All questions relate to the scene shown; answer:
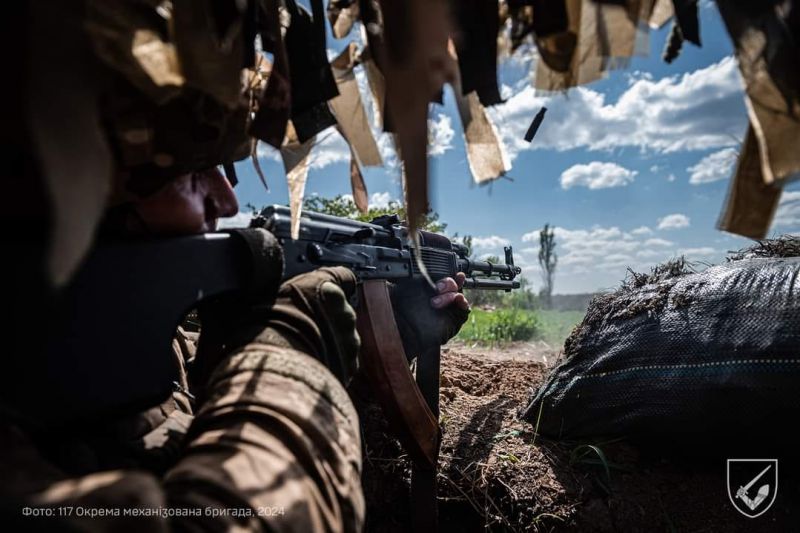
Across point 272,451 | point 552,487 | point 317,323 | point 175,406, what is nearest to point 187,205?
point 317,323

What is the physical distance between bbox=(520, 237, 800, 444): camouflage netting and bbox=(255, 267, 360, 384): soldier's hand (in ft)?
4.94

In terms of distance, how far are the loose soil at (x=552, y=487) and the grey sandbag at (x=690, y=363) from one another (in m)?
0.17

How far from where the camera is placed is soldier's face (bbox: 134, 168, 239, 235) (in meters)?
1.04

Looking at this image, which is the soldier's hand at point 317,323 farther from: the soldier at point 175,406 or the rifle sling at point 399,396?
the rifle sling at point 399,396

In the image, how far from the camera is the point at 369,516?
204cm

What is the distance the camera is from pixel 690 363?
195 centimetres

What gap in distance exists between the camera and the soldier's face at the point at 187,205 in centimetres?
104

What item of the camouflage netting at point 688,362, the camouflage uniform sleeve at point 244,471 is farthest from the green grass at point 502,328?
the camouflage uniform sleeve at point 244,471

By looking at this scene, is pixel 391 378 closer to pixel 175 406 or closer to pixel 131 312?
pixel 175 406

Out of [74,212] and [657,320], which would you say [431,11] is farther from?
[657,320]

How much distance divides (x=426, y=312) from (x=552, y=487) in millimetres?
1188

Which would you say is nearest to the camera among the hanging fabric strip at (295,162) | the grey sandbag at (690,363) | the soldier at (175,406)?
the soldier at (175,406)

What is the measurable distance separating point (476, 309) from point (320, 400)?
1309cm

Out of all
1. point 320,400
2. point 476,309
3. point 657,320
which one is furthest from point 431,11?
point 476,309
